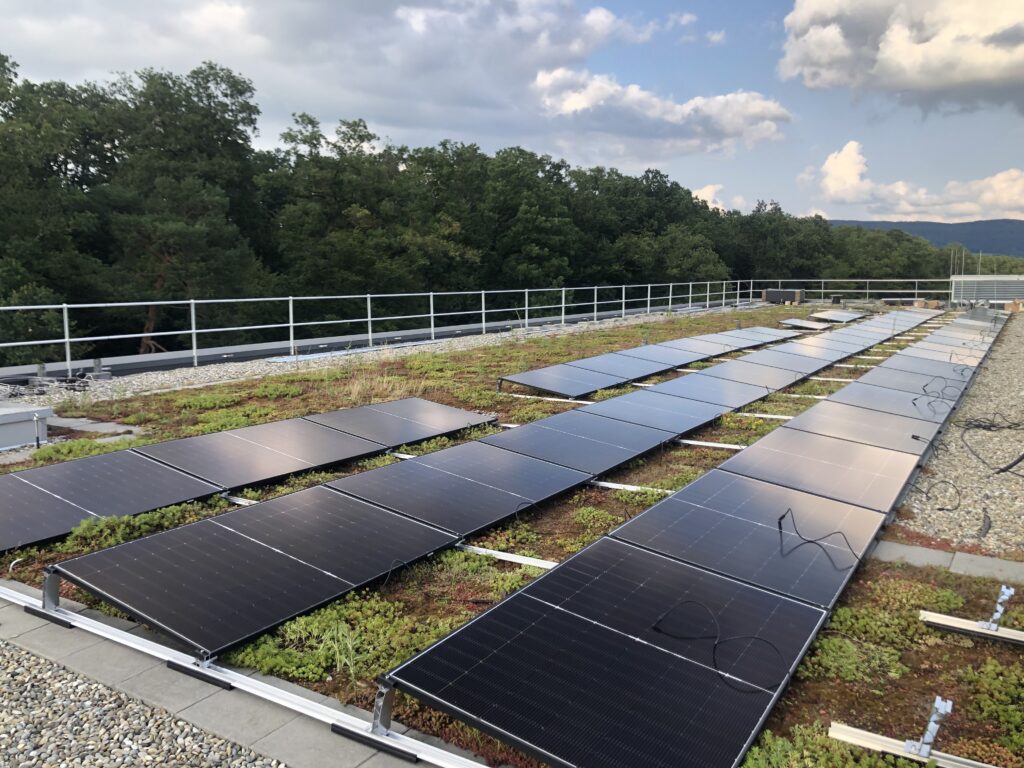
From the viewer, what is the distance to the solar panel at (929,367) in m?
12.6

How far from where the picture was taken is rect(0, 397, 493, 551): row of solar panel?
16.4ft

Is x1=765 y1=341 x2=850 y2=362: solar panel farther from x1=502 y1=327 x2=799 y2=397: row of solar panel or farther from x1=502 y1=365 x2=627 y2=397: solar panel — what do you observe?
x1=502 y1=365 x2=627 y2=397: solar panel

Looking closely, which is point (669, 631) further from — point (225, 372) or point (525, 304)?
point (525, 304)

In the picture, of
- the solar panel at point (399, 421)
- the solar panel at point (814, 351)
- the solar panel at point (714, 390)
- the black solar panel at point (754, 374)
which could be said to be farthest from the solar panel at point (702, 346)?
the solar panel at point (399, 421)

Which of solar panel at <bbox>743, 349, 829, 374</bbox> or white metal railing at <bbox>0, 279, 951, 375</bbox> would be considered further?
white metal railing at <bbox>0, 279, 951, 375</bbox>

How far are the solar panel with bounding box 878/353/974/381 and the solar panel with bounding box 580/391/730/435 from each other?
5.83 meters

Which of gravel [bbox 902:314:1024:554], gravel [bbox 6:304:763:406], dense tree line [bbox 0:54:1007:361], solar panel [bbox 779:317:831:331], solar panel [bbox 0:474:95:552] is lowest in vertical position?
gravel [bbox 902:314:1024:554]

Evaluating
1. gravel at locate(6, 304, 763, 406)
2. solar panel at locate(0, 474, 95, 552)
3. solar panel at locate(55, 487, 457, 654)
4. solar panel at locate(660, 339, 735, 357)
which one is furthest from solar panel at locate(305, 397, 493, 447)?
solar panel at locate(660, 339, 735, 357)

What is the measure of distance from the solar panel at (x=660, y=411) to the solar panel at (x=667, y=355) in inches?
139

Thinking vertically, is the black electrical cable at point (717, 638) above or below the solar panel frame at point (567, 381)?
below

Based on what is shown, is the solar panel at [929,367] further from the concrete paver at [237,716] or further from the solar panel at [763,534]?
the concrete paver at [237,716]

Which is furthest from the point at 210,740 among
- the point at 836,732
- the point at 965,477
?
the point at 965,477

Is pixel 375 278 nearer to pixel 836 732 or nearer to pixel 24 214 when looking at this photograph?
pixel 24 214

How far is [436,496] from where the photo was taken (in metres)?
5.40
